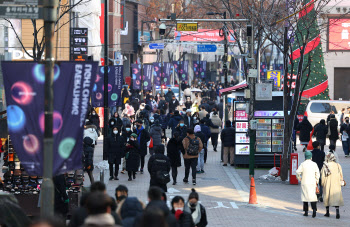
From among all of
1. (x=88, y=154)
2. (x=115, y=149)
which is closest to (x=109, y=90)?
(x=115, y=149)

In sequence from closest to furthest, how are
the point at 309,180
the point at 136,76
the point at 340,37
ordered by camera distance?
1. the point at 309,180
2. the point at 136,76
3. the point at 340,37

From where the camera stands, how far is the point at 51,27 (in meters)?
9.48

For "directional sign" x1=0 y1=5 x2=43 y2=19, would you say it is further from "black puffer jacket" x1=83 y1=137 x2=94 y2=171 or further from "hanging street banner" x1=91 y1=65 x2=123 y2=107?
"hanging street banner" x1=91 y1=65 x2=123 y2=107

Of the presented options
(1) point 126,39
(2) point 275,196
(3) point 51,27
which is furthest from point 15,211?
(1) point 126,39

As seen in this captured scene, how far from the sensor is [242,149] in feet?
84.2

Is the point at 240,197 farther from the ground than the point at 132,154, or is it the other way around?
the point at 132,154

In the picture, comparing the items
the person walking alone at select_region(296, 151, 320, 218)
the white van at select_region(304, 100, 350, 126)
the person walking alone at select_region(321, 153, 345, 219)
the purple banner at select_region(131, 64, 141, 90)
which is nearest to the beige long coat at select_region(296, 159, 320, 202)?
the person walking alone at select_region(296, 151, 320, 218)

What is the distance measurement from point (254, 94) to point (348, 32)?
2923 cm

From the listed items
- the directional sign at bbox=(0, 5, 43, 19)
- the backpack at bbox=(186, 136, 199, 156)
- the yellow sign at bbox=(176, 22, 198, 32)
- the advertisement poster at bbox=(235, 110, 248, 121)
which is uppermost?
the yellow sign at bbox=(176, 22, 198, 32)

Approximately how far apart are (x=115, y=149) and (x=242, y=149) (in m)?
5.33

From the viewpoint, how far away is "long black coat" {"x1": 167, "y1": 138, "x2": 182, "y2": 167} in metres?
21.1

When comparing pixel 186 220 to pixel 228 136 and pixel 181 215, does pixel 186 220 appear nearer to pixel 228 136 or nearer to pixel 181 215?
pixel 181 215

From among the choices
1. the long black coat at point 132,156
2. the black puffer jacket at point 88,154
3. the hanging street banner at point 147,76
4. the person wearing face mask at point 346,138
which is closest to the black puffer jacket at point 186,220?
the black puffer jacket at point 88,154

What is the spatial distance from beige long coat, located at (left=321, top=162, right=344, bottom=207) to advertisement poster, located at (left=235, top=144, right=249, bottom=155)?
28.7 ft
